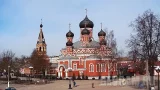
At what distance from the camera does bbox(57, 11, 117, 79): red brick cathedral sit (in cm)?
8169

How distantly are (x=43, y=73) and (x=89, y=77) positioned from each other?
17474mm

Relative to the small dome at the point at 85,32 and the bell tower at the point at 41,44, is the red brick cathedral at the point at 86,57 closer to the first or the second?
the small dome at the point at 85,32

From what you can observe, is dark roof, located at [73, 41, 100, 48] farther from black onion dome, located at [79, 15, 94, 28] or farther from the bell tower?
the bell tower

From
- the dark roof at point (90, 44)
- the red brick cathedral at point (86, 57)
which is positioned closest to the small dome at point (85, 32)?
the red brick cathedral at point (86, 57)

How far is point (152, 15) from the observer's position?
41.1m

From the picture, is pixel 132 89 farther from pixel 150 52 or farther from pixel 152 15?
pixel 152 15

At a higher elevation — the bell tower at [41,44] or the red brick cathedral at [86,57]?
the bell tower at [41,44]

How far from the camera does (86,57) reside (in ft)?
274

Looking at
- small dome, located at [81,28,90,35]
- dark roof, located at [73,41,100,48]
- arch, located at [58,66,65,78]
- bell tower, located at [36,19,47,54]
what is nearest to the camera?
dark roof, located at [73,41,100,48]

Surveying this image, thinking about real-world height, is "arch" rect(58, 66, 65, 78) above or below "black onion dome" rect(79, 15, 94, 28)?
below

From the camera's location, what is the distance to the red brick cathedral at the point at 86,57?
3216 inches

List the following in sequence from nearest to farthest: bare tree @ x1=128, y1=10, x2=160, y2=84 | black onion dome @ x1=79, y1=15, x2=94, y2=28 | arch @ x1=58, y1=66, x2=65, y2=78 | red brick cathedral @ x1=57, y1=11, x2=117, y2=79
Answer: bare tree @ x1=128, y1=10, x2=160, y2=84 → red brick cathedral @ x1=57, y1=11, x2=117, y2=79 → arch @ x1=58, y1=66, x2=65, y2=78 → black onion dome @ x1=79, y1=15, x2=94, y2=28

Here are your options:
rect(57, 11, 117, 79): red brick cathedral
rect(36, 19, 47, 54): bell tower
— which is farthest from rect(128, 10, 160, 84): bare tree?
rect(36, 19, 47, 54): bell tower

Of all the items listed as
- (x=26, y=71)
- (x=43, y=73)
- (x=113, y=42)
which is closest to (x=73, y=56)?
(x=43, y=73)
